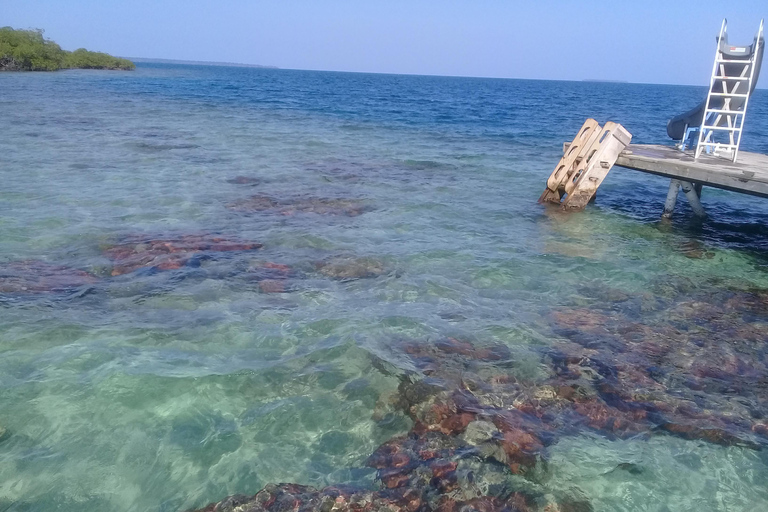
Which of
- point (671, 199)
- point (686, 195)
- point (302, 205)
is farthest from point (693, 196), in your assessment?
point (302, 205)

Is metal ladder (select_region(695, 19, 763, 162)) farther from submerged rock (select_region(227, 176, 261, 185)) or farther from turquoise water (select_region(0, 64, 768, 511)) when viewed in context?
submerged rock (select_region(227, 176, 261, 185))

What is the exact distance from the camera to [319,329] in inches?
272

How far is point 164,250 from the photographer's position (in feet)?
30.0

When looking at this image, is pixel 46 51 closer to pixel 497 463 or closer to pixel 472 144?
pixel 472 144

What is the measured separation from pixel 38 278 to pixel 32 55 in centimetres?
7370

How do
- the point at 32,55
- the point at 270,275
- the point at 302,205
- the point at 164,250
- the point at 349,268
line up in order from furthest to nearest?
the point at 32,55 → the point at 302,205 → the point at 164,250 → the point at 349,268 → the point at 270,275

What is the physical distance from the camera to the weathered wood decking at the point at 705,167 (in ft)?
33.0

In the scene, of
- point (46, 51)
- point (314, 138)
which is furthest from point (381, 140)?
point (46, 51)

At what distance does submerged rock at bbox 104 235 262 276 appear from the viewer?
28.1 ft

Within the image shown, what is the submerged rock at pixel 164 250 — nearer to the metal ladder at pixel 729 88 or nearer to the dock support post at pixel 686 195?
the dock support post at pixel 686 195

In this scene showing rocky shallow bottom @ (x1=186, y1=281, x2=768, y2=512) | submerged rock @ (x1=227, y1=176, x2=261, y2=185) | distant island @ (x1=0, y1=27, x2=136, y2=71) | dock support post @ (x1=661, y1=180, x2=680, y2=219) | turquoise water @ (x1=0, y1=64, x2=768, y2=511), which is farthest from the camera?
distant island @ (x1=0, y1=27, x2=136, y2=71)

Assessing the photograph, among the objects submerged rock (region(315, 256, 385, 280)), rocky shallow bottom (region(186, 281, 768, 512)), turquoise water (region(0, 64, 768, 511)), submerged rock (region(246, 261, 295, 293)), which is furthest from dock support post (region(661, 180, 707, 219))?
submerged rock (region(246, 261, 295, 293))

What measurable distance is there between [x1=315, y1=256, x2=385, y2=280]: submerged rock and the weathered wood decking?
22.2 feet

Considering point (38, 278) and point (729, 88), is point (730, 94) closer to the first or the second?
point (729, 88)
